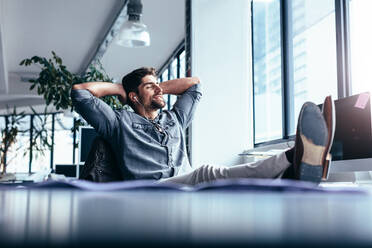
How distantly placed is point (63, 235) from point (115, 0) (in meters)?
5.95

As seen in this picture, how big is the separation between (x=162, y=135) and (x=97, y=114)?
353 millimetres

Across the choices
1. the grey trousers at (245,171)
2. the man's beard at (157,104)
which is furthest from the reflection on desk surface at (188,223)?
the man's beard at (157,104)

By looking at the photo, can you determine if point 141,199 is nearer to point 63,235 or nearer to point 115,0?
point 63,235

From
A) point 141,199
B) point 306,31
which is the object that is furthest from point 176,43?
point 141,199

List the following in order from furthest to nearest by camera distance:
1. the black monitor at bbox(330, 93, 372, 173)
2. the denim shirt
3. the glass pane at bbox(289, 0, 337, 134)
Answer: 1. the glass pane at bbox(289, 0, 337, 134)
2. the denim shirt
3. the black monitor at bbox(330, 93, 372, 173)

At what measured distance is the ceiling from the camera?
605 centimetres

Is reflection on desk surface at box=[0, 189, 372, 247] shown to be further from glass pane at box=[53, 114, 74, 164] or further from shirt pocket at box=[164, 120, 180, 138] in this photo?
glass pane at box=[53, 114, 74, 164]

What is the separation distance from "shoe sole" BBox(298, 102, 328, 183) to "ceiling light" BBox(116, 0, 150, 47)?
2.99 m

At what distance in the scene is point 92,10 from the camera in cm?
618

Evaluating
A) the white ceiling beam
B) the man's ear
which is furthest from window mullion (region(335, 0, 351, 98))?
the white ceiling beam

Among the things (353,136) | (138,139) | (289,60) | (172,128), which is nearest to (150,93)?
(172,128)

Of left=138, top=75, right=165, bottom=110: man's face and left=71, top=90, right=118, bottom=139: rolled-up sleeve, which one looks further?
left=138, top=75, right=165, bottom=110: man's face

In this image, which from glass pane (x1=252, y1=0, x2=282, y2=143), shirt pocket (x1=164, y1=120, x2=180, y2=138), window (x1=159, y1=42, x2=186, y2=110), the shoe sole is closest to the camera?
the shoe sole

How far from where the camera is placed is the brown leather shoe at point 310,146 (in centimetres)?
130
